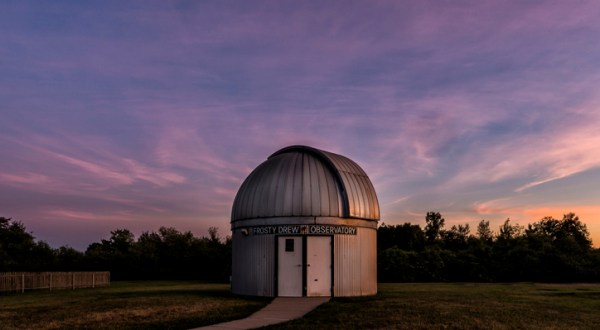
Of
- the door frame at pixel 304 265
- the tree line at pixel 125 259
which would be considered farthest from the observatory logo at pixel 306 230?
the tree line at pixel 125 259

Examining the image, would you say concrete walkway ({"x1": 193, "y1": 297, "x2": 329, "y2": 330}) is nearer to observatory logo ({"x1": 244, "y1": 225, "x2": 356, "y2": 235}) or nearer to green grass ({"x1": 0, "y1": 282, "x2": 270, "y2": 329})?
green grass ({"x1": 0, "y1": 282, "x2": 270, "y2": 329})

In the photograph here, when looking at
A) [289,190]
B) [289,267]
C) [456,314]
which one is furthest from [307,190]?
[456,314]

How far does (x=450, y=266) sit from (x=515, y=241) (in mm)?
6987

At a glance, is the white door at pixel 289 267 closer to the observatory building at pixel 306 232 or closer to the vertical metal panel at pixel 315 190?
the observatory building at pixel 306 232

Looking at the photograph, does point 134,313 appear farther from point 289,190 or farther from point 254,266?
point 289,190

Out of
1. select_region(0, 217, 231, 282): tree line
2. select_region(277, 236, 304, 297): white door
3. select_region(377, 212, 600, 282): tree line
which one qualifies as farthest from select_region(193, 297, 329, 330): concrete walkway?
select_region(0, 217, 231, 282): tree line

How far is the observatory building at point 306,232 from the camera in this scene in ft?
75.7

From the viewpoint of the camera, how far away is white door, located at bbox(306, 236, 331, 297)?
2300 centimetres

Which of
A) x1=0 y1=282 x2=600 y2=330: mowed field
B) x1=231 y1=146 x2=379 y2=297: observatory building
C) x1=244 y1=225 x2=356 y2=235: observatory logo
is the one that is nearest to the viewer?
x1=0 y1=282 x2=600 y2=330: mowed field

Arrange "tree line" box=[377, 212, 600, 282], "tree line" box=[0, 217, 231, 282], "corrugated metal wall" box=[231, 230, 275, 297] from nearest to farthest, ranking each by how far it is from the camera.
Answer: "corrugated metal wall" box=[231, 230, 275, 297] → "tree line" box=[377, 212, 600, 282] → "tree line" box=[0, 217, 231, 282]

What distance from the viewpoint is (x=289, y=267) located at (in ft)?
75.8

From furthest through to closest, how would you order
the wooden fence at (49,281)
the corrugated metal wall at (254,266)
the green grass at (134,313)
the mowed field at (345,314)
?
1. the wooden fence at (49,281)
2. the corrugated metal wall at (254,266)
3. the green grass at (134,313)
4. the mowed field at (345,314)

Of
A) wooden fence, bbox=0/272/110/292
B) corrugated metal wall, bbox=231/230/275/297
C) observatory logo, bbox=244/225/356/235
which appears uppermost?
observatory logo, bbox=244/225/356/235

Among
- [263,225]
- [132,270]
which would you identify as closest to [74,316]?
[263,225]
